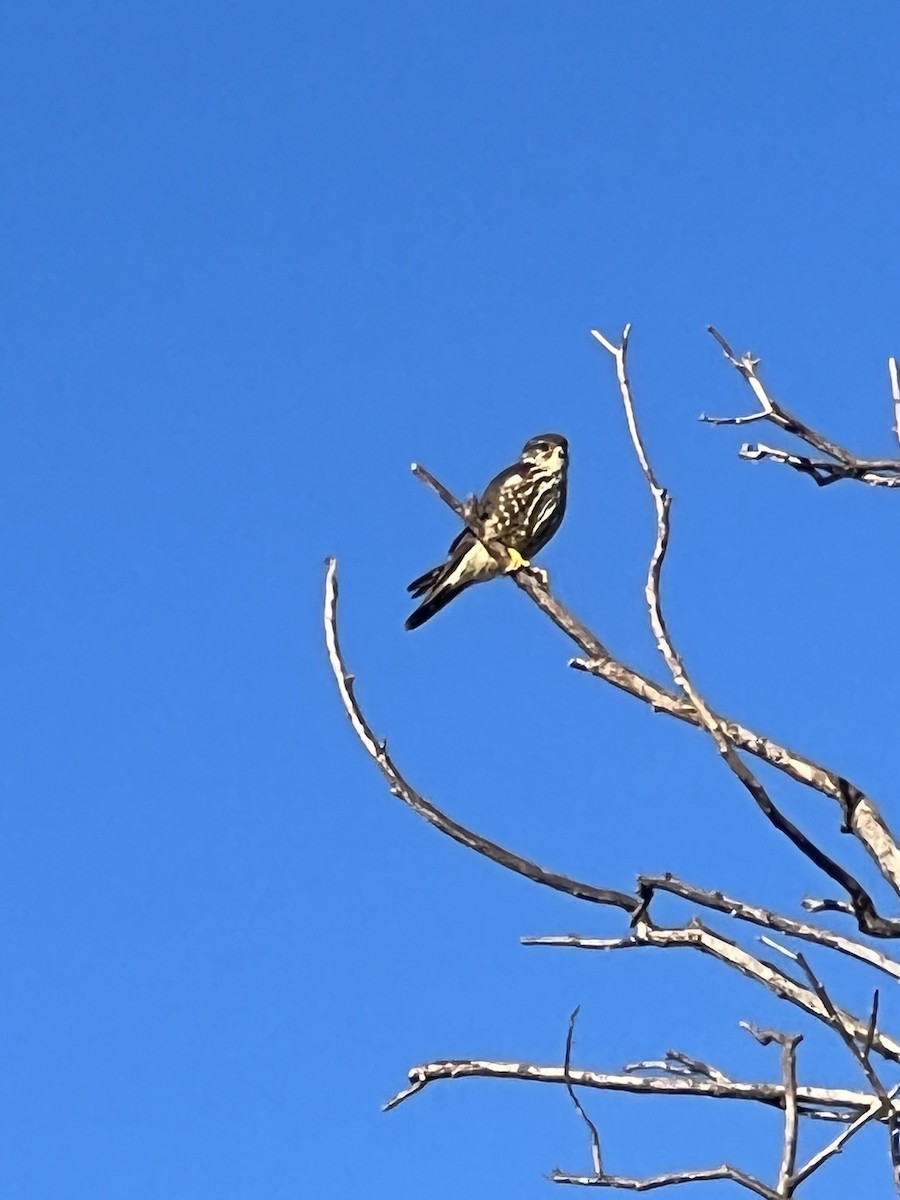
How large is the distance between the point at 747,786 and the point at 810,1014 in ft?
1.50

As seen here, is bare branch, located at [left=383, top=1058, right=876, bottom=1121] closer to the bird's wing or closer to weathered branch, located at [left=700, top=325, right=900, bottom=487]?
weathered branch, located at [left=700, top=325, right=900, bottom=487]

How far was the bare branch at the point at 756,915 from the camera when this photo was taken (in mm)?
3025

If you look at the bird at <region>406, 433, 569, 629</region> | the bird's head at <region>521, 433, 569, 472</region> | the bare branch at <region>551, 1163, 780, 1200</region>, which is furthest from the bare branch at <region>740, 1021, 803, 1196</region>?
the bird's head at <region>521, 433, 569, 472</region>

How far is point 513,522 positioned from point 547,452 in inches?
26.8

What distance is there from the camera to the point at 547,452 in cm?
880

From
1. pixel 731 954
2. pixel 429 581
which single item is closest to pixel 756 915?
pixel 731 954

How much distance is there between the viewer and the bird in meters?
7.91

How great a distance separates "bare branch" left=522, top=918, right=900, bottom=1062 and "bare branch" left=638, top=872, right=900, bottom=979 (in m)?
0.04

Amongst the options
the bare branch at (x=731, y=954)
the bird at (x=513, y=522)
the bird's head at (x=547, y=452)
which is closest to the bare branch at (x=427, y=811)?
the bare branch at (x=731, y=954)

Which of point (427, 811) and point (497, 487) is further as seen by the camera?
point (497, 487)

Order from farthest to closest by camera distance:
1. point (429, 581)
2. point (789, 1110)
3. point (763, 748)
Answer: point (429, 581) < point (763, 748) < point (789, 1110)

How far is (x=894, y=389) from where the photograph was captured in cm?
361

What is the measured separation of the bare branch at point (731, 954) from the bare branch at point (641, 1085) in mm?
107

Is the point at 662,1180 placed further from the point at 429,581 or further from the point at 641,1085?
the point at 429,581
